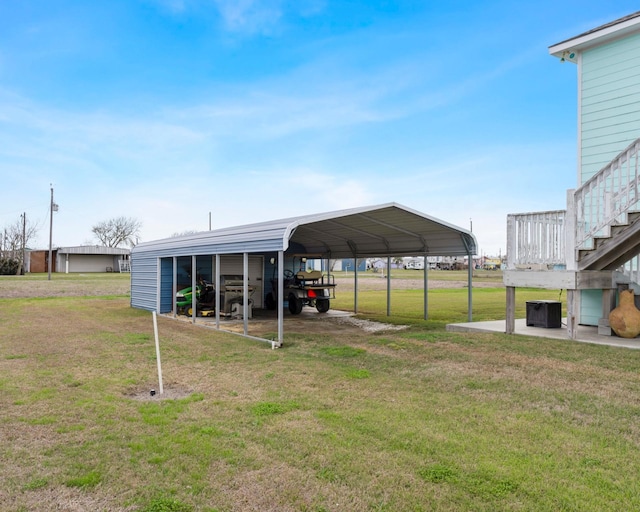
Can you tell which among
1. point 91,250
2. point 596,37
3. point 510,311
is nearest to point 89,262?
point 91,250

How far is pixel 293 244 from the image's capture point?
16344 mm

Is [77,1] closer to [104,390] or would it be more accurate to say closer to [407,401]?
[104,390]

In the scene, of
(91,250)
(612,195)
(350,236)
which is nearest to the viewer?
(612,195)

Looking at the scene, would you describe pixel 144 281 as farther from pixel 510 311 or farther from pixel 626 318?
pixel 626 318

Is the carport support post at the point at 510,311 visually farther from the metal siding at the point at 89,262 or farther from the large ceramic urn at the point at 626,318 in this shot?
the metal siding at the point at 89,262

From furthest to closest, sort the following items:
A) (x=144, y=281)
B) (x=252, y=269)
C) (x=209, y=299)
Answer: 1. (x=144, y=281)
2. (x=252, y=269)
3. (x=209, y=299)

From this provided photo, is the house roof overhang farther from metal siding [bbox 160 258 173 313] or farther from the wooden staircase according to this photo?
metal siding [bbox 160 258 173 313]

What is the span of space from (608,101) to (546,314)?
4.71 m

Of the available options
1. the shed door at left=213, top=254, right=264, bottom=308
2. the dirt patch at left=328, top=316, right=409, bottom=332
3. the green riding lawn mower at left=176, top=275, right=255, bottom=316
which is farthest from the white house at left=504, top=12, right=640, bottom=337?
the shed door at left=213, top=254, right=264, bottom=308

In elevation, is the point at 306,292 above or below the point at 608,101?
Result: below

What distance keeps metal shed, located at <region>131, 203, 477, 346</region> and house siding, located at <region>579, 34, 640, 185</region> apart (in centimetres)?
314

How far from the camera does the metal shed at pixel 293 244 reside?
30.1ft

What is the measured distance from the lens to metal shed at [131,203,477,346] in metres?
9.19

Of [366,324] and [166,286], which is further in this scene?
[166,286]
